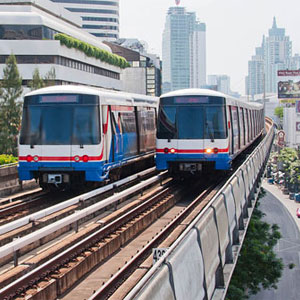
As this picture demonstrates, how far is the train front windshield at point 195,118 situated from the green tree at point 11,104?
19450mm

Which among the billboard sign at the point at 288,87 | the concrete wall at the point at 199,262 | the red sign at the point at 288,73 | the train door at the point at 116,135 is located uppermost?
the red sign at the point at 288,73

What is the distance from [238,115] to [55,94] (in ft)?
31.2

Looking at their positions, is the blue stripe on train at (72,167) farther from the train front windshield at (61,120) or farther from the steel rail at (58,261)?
the steel rail at (58,261)

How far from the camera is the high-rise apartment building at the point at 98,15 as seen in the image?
13850 cm

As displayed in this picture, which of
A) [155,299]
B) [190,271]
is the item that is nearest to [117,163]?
[190,271]

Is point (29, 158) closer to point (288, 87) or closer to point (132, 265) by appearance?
point (132, 265)

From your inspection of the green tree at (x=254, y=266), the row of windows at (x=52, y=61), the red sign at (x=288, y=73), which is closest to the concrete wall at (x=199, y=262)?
the green tree at (x=254, y=266)

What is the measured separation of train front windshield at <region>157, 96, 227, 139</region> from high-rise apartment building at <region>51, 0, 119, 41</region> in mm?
120174

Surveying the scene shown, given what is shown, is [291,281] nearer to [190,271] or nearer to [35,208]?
[35,208]

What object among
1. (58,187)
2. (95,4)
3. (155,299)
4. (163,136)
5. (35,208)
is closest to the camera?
(155,299)

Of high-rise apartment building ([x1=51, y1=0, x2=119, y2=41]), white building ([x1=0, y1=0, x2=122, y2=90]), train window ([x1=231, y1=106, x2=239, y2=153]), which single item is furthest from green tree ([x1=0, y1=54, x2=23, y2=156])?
high-rise apartment building ([x1=51, y1=0, x2=119, y2=41])

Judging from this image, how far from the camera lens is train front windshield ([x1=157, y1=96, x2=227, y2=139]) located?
2025cm

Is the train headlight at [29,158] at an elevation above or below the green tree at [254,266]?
above

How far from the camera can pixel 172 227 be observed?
573 inches
